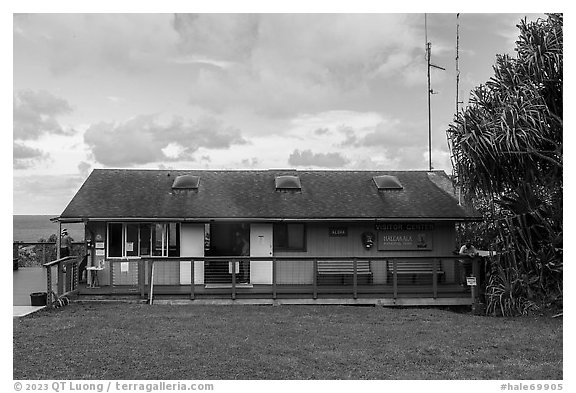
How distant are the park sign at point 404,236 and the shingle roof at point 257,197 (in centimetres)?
53

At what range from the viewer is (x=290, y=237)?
17.8m

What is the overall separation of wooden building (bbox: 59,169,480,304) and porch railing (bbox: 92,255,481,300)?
0.03 meters

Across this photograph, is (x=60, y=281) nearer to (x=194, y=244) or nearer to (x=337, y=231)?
(x=194, y=244)

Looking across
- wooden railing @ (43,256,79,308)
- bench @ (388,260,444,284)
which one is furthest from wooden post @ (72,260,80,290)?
bench @ (388,260,444,284)

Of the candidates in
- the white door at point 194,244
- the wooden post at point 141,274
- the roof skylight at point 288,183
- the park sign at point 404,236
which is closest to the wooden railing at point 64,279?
the wooden post at point 141,274

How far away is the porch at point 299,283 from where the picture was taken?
1579cm

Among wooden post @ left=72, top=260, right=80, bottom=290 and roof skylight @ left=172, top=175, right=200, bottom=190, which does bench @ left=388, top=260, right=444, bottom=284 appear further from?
wooden post @ left=72, top=260, right=80, bottom=290

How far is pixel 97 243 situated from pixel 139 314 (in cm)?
393

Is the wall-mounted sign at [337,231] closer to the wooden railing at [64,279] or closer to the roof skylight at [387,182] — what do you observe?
the roof skylight at [387,182]

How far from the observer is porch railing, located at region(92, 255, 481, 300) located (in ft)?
51.8

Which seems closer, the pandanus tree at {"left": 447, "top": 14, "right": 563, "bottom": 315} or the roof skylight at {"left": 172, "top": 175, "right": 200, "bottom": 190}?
the pandanus tree at {"left": 447, "top": 14, "right": 563, "bottom": 315}

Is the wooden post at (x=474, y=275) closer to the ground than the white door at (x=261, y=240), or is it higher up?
closer to the ground

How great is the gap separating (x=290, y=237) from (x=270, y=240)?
23.3 inches

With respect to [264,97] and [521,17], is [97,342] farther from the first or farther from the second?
[521,17]
